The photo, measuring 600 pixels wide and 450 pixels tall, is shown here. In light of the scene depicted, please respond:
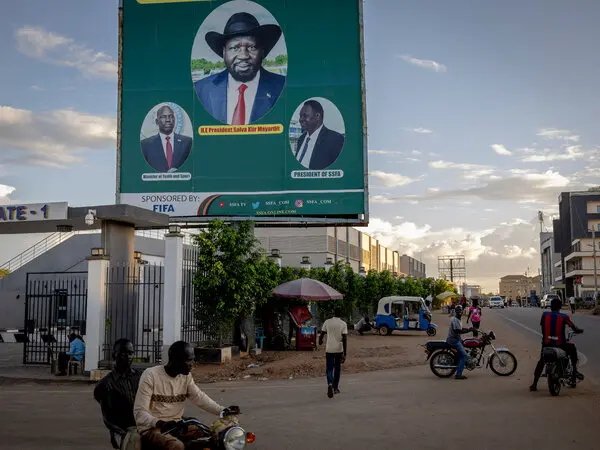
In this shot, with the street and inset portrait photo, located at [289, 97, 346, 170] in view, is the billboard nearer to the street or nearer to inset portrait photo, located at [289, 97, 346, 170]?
inset portrait photo, located at [289, 97, 346, 170]

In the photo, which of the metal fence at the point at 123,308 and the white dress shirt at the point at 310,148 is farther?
the white dress shirt at the point at 310,148

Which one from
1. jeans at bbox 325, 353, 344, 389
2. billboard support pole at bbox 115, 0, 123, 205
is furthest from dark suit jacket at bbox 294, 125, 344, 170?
jeans at bbox 325, 353, 344, 389

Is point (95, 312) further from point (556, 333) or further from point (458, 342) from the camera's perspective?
point (556, 333)

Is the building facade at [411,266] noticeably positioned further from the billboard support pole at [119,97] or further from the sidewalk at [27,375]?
the sidewalk at [27,375]

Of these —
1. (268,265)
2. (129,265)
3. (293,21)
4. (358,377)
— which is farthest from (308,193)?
(358,377)

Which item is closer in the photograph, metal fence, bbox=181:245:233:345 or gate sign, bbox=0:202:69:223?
gate sign, bbox=0:202:69:223

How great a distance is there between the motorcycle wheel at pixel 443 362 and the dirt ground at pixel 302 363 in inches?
102

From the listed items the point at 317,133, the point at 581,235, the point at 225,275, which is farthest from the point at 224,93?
the point at 581,235

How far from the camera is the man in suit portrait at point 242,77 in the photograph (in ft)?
88.3

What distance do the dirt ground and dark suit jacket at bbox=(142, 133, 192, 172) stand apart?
9.14 metres

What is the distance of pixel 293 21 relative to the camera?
27281 mm

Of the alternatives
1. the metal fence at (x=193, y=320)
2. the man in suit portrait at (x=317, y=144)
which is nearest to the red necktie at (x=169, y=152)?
the man in suit portrait at (x=317, y=144)

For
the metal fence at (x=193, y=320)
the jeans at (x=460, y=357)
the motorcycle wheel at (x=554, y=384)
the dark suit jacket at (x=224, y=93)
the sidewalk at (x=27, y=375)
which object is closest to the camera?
the motorcycle wheel at (x=554, y=384)

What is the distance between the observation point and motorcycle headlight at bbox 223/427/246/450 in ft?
15.4
